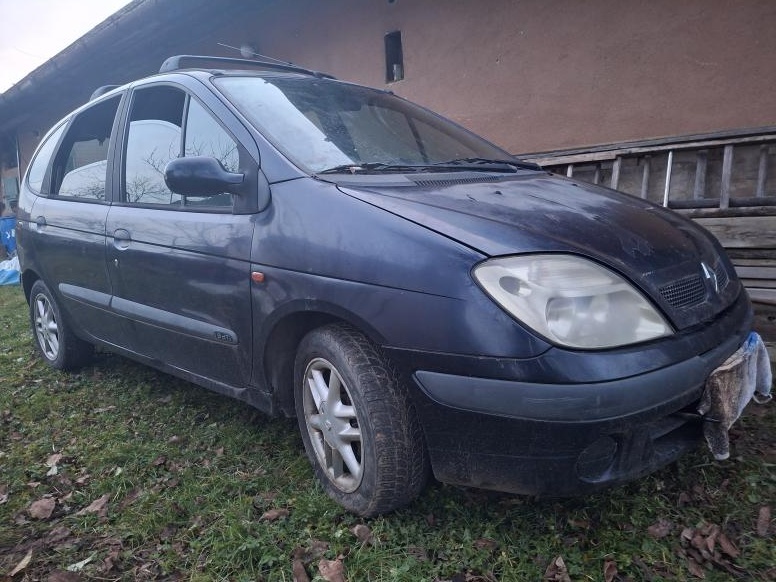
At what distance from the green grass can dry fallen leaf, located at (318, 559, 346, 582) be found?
2cm

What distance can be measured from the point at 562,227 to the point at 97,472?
2209 millimetres

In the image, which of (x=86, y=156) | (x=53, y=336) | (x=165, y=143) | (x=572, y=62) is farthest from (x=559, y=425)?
(x=572, y=62)

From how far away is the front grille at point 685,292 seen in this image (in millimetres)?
1749

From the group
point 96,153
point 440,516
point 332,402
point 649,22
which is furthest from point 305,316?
point 649,22

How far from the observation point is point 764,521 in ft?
6.28

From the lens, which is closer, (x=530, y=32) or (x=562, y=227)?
(x=562, y=227)

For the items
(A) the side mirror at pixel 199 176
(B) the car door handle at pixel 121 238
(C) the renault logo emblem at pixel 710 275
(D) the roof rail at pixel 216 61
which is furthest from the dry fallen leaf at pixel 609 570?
(D) the roof rail at pixel 216 61

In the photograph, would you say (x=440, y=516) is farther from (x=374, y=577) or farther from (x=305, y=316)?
(x=305, y=316)

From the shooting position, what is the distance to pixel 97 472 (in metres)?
2.53

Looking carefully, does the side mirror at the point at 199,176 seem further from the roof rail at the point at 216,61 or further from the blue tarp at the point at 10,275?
the blue tarp at the point at 10,275

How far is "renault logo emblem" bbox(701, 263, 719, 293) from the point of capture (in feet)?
6.41

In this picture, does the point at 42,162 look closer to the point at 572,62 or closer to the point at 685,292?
the point at 685,292

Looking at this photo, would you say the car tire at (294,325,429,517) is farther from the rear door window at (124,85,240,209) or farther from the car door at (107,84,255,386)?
the rear door window at (124,85,240,209)

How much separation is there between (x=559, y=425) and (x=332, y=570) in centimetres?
86
